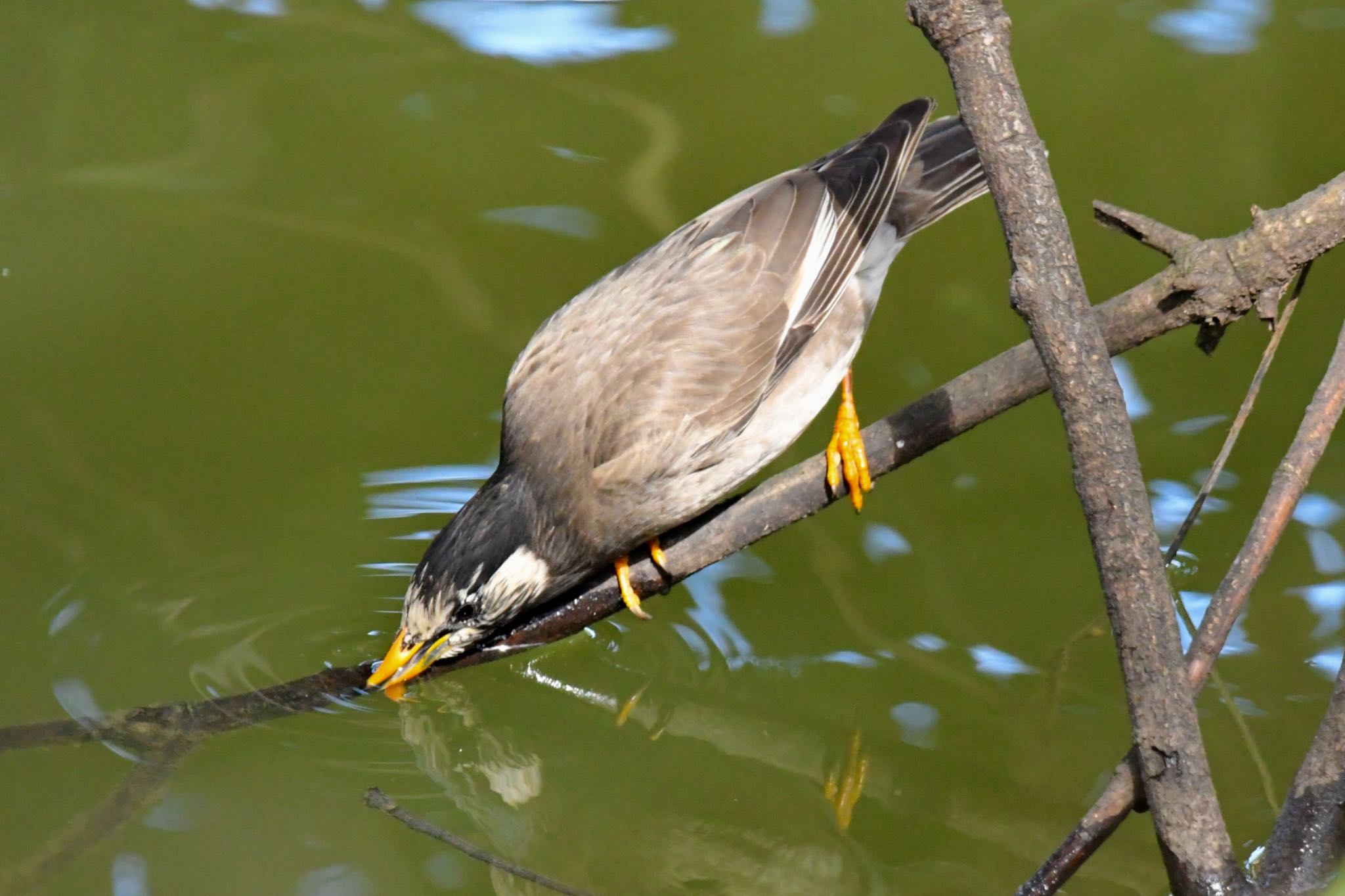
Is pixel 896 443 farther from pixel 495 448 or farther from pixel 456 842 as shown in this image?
pixel 495 448

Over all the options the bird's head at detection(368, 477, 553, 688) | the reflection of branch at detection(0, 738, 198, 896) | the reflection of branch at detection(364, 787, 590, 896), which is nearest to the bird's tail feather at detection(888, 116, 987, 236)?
the bird's head at detection(368, 477, 553, 688)

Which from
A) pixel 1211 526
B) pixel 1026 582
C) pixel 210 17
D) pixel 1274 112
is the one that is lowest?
pixel 1026 582

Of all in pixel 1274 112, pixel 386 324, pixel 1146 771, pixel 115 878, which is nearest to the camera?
pixel 1146 771

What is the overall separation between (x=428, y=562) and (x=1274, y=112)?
16.4 feet

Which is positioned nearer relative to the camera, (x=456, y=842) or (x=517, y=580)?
(x=456, y=842)

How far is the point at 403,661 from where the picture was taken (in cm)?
434

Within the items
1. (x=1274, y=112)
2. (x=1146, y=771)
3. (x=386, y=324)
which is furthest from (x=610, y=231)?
(x=1146, y=771)

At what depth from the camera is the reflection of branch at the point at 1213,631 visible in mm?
2787

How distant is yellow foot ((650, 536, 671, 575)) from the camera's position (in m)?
4.36

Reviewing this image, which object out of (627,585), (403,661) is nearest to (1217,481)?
(627,585)

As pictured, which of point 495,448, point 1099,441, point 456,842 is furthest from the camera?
point 495,448

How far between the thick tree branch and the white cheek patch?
210 centimetres

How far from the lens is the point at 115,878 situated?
3.95 m

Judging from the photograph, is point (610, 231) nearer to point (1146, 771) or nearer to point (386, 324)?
point (386, 324)
